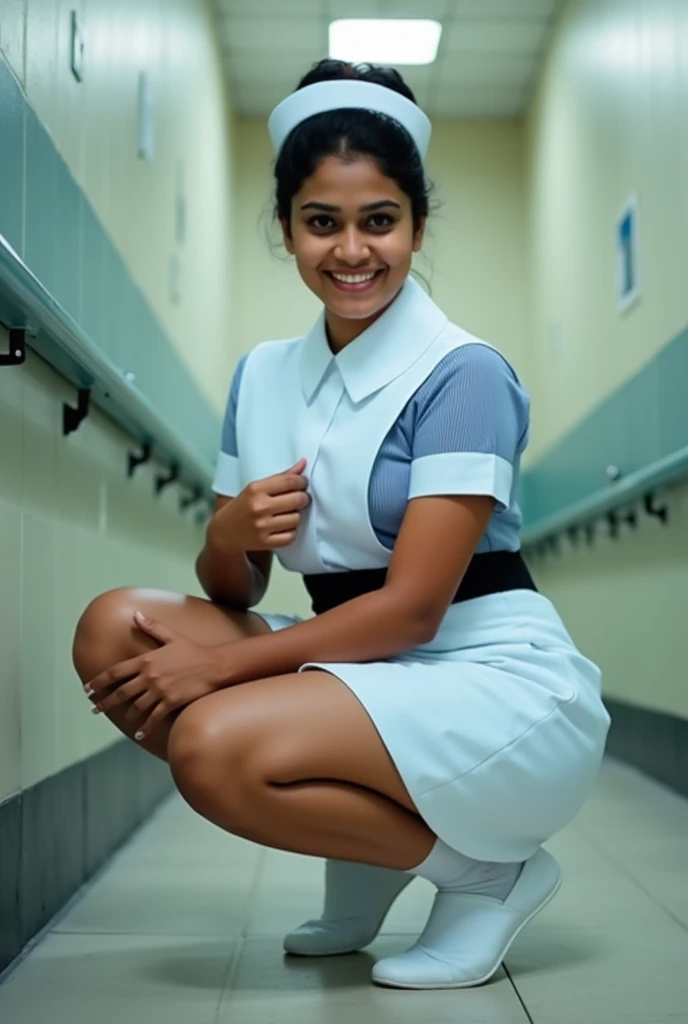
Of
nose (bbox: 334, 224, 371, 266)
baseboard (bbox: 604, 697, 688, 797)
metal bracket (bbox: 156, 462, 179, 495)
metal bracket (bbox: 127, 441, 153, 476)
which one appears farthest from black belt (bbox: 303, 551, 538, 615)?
baseboard (bbox: 604, 697, 688, 797)

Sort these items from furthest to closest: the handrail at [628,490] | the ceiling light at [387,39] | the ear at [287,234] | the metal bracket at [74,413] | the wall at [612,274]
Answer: the ceiling light at [387,39]
the wall at [612,274]
the handrail at [628,490]
the metal bracket at [74,413]
the ear at [287,234]

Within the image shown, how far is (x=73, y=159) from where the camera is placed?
2488mm

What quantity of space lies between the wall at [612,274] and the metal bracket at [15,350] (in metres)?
2.12

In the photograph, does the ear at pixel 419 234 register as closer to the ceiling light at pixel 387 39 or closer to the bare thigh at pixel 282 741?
the bare thigh at pixel 282 741

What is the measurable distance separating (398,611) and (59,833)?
0.84 m

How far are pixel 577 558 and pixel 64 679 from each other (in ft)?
10.7

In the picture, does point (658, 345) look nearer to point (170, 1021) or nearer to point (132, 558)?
point (132, 558)

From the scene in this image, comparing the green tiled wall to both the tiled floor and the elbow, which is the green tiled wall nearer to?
the elbow

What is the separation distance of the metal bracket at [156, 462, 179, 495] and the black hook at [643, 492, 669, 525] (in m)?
1.26

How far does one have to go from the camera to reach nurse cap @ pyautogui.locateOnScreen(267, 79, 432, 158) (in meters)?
1.78

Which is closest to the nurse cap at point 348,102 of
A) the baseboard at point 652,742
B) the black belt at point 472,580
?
the black belt at point 472,580

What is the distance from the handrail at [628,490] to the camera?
310 centimetres

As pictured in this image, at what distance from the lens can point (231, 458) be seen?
197cm

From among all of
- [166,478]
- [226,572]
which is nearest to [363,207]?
[226,572]
